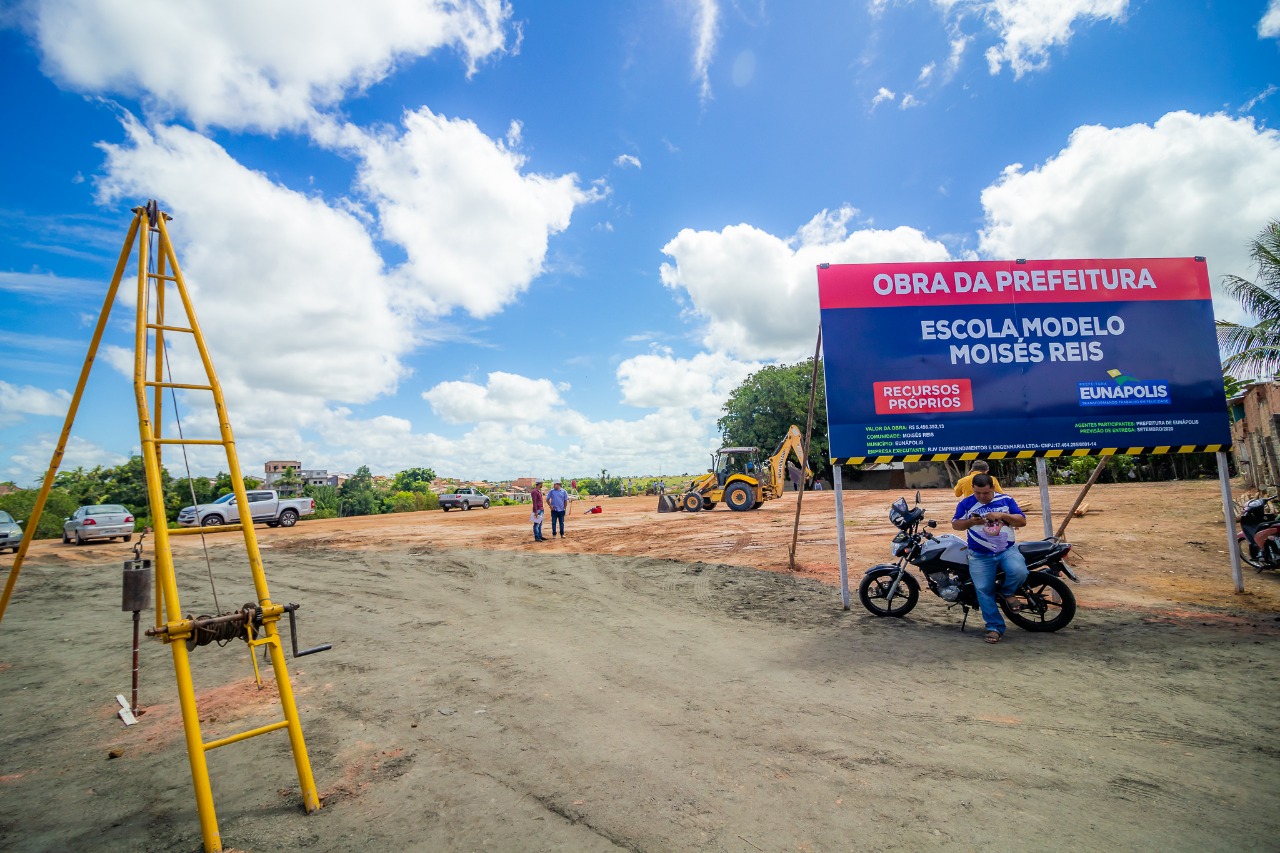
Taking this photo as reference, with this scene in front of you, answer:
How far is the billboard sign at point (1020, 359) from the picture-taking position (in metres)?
8.51

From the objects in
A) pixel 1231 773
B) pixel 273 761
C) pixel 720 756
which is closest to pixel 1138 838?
pixel 1231 773

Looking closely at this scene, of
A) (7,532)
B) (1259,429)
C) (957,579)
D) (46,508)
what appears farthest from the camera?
(46,508)

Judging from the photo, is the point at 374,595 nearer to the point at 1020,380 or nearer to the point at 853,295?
the point at 853,295

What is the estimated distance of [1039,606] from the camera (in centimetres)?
697

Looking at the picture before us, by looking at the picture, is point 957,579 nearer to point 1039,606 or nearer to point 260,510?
point 1039,606

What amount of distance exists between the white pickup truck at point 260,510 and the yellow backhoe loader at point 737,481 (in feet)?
57.0

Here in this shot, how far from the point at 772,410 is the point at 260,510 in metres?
34.1

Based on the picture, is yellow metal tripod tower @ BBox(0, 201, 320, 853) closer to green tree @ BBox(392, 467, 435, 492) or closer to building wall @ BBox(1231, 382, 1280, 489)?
building wall @ BBox(1231, 382, 1280, 489)

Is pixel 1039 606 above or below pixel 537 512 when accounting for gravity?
below

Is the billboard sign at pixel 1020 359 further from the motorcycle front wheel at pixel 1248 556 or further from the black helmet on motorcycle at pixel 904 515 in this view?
the motorcycle front wheel at pixel 1248 556

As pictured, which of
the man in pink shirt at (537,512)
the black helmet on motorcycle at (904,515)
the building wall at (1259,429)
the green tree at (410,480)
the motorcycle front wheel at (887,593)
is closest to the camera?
the black helmet on motorcycle at (904,515)

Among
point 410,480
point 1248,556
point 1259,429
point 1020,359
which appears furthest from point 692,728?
point 410,480

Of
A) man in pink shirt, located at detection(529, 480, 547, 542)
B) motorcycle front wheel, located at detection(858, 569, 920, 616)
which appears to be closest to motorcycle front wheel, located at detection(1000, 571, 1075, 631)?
motorcycle front wheel, located at detection(858, 569, 920, 616)

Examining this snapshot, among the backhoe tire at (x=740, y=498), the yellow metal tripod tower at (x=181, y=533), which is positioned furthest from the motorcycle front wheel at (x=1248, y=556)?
the backhoe tire at (x=740, y=498)
